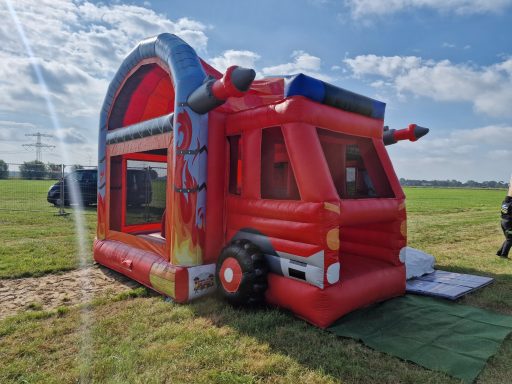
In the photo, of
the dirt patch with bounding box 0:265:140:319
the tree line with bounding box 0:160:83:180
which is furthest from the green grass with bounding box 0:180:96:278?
the tree line with bounding box 0:160:83:180

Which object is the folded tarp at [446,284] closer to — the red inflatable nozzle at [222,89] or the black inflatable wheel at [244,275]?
the black inflatable wheel at [244,275]

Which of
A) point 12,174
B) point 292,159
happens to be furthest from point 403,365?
point 12,174

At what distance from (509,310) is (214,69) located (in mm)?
4801

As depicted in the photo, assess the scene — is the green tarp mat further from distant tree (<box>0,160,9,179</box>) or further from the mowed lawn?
distant tree (<box>0,160,9,179</box>)

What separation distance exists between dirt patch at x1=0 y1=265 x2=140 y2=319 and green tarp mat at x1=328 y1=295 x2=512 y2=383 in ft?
9.87

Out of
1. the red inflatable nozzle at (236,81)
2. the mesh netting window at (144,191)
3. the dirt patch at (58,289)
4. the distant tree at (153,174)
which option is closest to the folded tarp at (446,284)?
the red inflatable nozzle at (236,81)

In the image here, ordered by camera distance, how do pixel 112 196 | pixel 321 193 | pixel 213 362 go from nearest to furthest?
1. pixel 213 362
2. pixel 321 193
3. pixel 112 196

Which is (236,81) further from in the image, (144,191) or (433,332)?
(144,191)

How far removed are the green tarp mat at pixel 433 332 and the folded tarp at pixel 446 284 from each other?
234 mm

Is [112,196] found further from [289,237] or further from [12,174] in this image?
[12,174]

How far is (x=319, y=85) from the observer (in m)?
3.70

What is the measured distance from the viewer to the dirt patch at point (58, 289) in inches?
159

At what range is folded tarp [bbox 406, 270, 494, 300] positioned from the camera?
434 centimetres

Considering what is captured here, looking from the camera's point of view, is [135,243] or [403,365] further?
[135,243]
